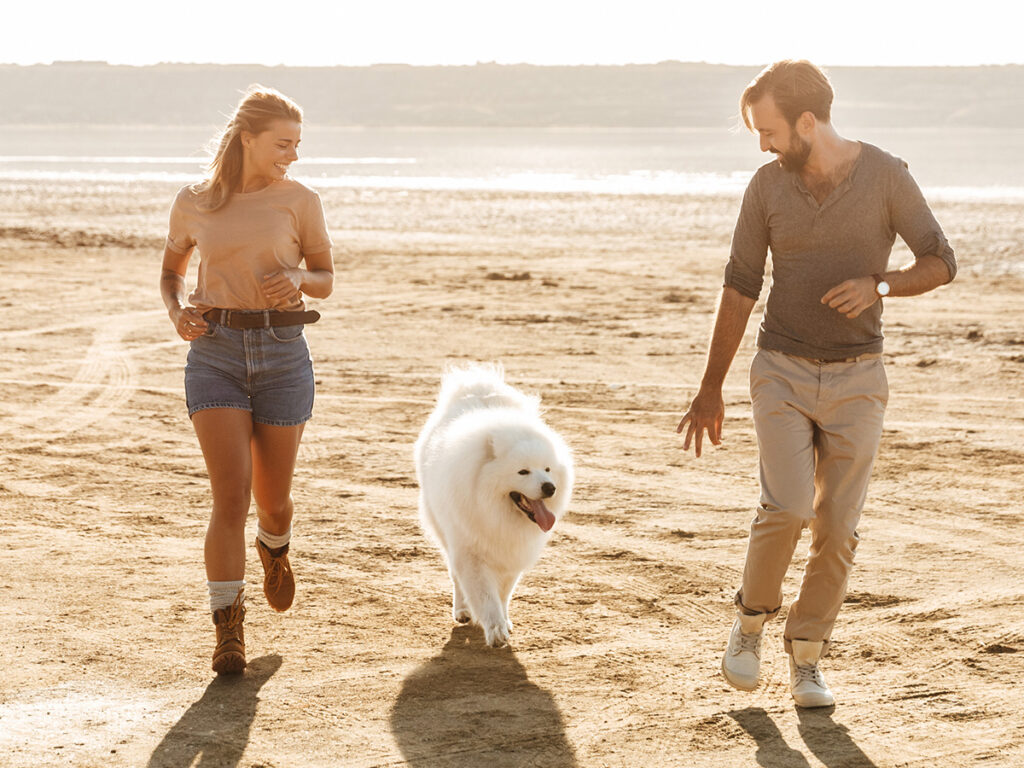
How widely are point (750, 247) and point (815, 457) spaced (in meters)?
0.78

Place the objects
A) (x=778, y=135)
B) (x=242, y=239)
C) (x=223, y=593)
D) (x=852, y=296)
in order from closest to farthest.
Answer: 1. (x=852, y=296)
2. (x=778, y=135)
3. (x=242, y=239)
4. (x=223, y=593)

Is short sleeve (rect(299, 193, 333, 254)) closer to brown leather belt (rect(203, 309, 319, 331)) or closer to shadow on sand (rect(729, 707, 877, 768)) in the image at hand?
brown leather belt (rect(203, 309, 319, 331))

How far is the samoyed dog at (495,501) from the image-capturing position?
524cm

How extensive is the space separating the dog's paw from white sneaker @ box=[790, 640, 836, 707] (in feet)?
4.09

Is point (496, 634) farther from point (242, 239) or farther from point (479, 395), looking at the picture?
point (242, 239)

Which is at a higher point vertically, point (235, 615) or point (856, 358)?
point (856, 358)

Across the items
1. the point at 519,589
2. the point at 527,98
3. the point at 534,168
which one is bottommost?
the point at 519,589

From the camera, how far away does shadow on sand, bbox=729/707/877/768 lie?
4.11 m

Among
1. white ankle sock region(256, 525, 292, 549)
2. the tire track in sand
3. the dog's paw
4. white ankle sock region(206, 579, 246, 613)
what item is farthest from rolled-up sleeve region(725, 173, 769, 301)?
the tire track in sand

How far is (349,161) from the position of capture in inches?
2489

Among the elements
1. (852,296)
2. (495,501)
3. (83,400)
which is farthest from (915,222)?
(83,400)

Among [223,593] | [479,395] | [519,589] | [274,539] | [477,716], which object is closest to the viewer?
[477,716]

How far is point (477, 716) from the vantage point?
14.8ft

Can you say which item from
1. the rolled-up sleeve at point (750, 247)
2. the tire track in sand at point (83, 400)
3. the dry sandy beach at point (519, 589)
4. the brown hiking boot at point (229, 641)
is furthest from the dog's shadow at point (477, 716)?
the tire track in sand at point (83, 400)
